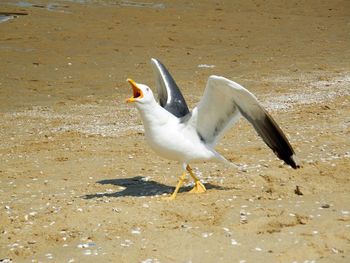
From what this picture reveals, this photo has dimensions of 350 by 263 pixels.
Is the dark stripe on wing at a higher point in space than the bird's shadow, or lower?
higher

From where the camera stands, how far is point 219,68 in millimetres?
15312

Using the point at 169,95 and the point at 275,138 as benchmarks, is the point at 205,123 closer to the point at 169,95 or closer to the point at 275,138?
the point at 275,138

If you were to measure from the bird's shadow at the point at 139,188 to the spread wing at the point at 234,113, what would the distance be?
76cm

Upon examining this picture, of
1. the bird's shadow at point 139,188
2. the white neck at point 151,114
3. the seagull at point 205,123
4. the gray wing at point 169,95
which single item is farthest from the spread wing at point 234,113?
the bird's shadow at point 139,188

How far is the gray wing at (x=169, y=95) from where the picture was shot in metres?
6.82

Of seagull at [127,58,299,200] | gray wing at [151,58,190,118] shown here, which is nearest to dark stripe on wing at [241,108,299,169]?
seagull at [127,58,299,200]

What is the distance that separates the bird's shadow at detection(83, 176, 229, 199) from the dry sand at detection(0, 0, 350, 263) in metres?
0.03

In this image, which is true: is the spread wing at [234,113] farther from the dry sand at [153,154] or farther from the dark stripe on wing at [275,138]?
the dry sand at [153,154]

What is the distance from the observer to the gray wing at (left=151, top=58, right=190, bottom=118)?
22.4 feet

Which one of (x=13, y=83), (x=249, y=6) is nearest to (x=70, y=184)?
(x=13, y=83)

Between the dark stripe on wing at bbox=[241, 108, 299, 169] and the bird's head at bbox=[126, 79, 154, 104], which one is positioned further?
the dark stripe on wing at bbox=[241, 108, 299, 169]

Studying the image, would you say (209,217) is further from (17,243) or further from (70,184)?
(70,184)

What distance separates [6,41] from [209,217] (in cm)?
1333

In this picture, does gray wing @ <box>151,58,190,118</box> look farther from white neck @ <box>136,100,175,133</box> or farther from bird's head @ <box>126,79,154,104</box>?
bird's head @ <box>126,79,154,104</box>
